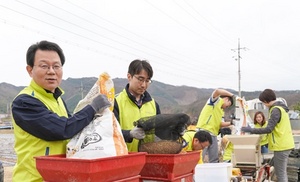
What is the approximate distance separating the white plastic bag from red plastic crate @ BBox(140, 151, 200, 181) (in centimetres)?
20

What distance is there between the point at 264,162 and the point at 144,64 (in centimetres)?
412

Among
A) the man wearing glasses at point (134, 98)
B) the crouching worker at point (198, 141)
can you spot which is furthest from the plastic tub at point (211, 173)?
the man wearing glasses at point (134, 98)

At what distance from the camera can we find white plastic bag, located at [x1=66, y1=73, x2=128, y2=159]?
1.39m

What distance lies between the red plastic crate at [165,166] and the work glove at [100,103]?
32cm

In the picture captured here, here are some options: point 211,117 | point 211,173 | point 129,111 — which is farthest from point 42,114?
point 211,117

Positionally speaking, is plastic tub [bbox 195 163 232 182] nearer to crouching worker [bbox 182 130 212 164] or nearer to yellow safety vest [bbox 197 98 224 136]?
crouching worker [bbox 182 130 212 164]

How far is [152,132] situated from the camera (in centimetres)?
182

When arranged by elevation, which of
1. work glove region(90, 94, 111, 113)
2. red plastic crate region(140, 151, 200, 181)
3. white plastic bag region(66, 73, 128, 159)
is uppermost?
work glove region(90, 94, 111, 113)

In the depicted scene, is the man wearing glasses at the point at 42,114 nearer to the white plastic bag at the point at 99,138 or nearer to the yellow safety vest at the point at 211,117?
the white plastic bag at the point at 99,138

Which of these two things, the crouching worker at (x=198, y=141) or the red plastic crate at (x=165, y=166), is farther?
the crouching worker at (x=198, y=141)

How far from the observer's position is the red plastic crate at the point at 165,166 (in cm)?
161

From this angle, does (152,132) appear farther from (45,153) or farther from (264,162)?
(264,162)

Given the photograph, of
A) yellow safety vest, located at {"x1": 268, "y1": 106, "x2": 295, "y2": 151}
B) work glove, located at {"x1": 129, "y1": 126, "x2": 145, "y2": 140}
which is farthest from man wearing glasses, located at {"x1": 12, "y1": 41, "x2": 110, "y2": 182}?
yellow safety vest, located at {"x1": 268, "y1": 106, "x2": 295, "y2": 151}

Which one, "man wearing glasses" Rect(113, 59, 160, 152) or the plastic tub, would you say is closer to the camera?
"man wearing glasses" Rect(113, 59, 160, 152)
